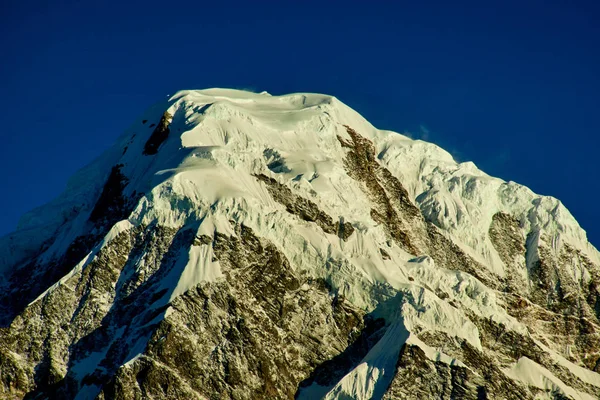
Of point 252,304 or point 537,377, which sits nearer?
point 252,304

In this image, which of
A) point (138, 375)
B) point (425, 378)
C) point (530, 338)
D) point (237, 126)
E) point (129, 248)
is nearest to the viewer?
point (138, 375)

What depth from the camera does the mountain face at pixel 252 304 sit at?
6112 inches

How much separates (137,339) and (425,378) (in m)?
43.3

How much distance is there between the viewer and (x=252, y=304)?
162625 mm

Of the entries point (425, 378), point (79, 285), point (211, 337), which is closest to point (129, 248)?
point (79, 285)

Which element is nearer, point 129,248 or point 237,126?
point 129,248

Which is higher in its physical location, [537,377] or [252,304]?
[537,377]

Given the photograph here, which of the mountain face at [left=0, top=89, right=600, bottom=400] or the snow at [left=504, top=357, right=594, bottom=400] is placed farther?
the snow at [left=504, top=357, right=594, bottom=400]

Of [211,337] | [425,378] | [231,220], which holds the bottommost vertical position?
[211,337]

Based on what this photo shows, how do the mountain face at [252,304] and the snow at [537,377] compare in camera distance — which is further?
the snow at [537,377]

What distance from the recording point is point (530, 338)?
182m

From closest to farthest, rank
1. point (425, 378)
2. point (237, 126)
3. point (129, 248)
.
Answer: point (425, 378), point (129, 248), point (237, 126)

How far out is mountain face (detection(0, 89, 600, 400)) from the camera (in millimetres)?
155250

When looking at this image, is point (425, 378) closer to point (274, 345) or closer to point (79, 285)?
point (274, 345)
